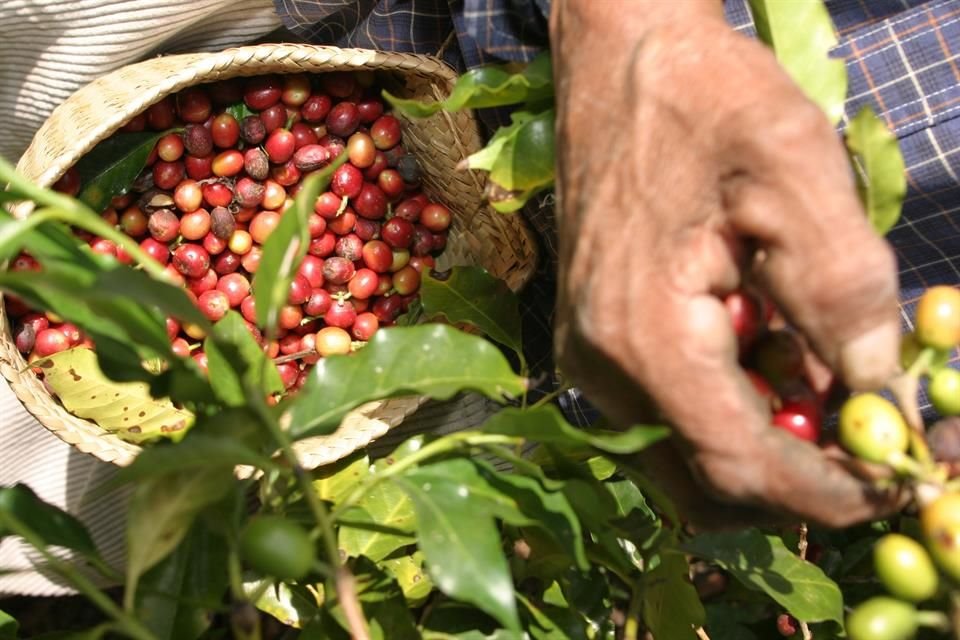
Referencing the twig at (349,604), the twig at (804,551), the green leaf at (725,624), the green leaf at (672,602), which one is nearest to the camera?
the twig at (349,604)

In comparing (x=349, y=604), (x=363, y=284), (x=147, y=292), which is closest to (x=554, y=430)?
(x=349, y=604)

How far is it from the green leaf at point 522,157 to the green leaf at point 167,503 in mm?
420

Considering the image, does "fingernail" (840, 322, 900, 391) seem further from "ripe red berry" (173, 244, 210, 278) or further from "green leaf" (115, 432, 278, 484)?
"ripe red berry" (173, 244, 210, 278)

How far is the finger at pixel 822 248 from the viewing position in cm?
62

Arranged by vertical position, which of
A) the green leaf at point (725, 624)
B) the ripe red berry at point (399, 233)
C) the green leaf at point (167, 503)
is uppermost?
the green leaf at point (167, 503)

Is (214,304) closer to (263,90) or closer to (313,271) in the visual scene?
(313,271)

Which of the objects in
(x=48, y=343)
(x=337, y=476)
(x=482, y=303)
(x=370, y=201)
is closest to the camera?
(x=482, y=303)

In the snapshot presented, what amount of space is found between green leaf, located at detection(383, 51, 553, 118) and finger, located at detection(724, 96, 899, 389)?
310mm

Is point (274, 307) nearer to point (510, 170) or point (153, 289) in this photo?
point (153, 289)

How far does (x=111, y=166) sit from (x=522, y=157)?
841 millimetres

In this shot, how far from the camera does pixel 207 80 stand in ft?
4.51

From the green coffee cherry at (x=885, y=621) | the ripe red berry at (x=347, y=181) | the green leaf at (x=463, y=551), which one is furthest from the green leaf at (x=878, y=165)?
the ripe red berry at (x=347, y=181)

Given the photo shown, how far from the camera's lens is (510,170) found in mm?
921

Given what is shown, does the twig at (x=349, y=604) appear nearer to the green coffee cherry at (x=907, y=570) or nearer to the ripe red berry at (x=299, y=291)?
the green coffee cherry at (x=907, y=570)
